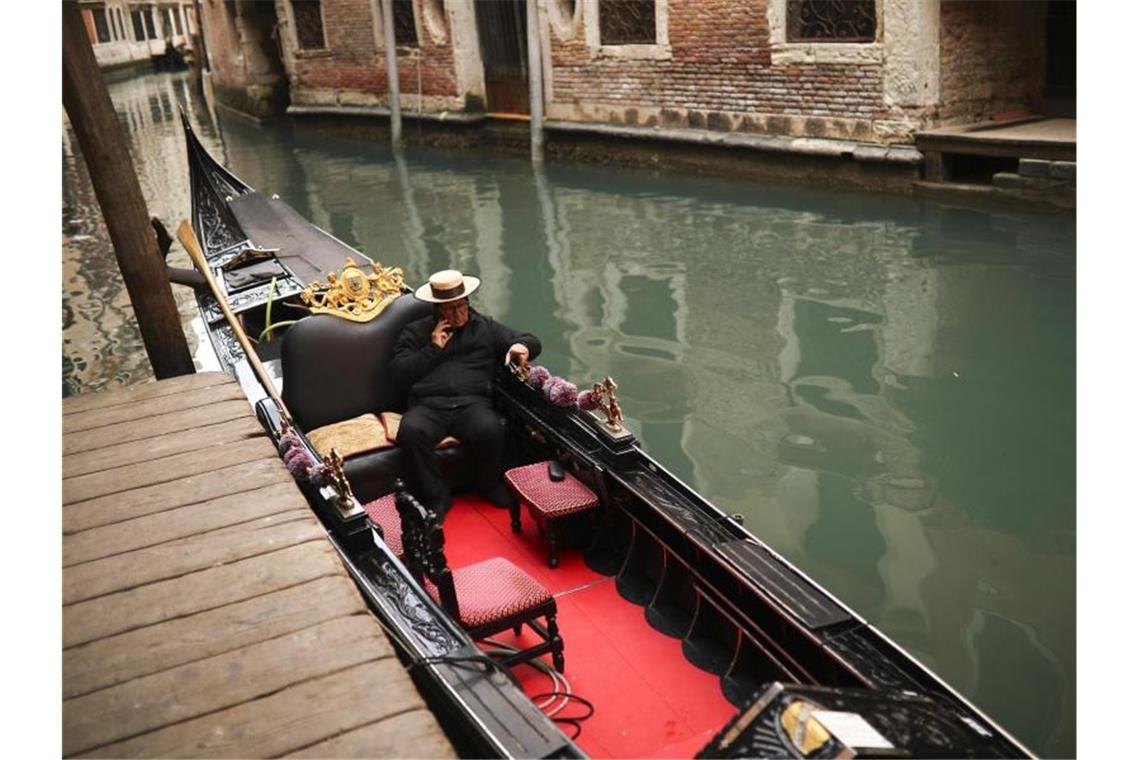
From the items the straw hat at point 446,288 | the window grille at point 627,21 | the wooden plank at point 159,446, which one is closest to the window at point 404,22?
the window grille at point 627,21

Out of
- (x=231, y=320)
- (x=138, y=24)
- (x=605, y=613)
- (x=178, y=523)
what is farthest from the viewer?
(x=138, y=24)

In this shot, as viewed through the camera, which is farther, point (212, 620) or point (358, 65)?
point (358, 65)

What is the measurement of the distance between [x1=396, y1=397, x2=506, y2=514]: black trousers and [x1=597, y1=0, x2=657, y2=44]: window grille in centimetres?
712

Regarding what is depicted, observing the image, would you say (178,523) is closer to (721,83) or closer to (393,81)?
(721,83)

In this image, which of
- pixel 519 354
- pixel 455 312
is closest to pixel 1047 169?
pixel 519 354

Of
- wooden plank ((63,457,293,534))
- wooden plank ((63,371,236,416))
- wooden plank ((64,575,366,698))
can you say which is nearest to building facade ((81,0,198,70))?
wooden plank ((63,371,236,416))

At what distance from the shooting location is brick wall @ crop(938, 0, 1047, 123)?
7.64 metres

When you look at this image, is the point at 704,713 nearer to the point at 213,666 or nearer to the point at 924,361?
the point at 213,666

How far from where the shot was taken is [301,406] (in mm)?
3379

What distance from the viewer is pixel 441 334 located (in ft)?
11.0

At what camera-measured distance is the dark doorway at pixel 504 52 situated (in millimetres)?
11578

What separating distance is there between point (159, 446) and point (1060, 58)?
26.4 feet

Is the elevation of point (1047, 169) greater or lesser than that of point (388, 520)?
greater

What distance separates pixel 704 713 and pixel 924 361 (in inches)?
128
